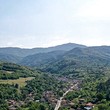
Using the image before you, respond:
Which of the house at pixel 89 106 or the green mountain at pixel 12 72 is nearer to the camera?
the house at pixel 89 106

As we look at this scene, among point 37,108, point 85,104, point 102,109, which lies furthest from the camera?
point 85,104

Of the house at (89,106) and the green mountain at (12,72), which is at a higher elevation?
the green mountain at (12,72)

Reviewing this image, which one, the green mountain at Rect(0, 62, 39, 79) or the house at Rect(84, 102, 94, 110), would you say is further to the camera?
the green mountain at Rect(0, 62, 39, 79)

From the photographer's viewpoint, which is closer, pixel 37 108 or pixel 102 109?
pixel 102 109

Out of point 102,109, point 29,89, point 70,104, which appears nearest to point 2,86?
point 29,89

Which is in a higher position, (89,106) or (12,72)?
(12,72)

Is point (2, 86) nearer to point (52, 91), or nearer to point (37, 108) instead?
point (52, 91)

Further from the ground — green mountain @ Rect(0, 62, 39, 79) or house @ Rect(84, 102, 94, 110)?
green mountain @ Rect(0, 62, 39, 79)

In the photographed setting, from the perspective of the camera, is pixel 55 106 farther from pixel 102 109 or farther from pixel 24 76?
pixel 24 76

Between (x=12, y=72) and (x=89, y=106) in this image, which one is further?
(x=12, y=72)

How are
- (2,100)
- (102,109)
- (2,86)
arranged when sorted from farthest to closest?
(2,86), (2,100), (102,109)
